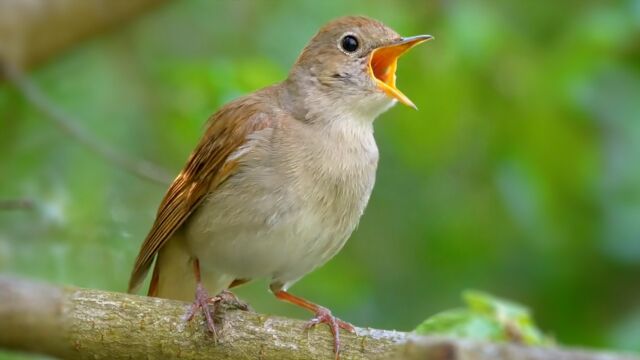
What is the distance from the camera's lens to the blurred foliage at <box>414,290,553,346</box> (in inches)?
184

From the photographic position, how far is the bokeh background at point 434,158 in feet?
22.4

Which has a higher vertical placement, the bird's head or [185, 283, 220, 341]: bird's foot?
the bird's head

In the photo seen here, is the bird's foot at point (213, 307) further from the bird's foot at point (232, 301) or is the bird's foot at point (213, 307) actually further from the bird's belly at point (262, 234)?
the bird's belly at point (262, 234)

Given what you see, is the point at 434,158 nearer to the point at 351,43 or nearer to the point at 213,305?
the point at 351,43

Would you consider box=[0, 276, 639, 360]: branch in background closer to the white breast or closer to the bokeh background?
the white breast

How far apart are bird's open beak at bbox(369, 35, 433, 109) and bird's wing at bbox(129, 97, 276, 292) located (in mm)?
599

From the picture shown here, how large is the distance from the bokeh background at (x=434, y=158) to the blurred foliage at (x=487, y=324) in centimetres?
183

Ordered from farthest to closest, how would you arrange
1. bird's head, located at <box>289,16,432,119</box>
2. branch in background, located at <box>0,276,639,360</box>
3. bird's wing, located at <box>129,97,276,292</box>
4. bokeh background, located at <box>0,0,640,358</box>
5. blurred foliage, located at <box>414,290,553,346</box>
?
1. bokeh background, located at <box>0,0,640,358</box>
2. bird's head, located at <box>289,16,432,119</box>
3. bird's wing, located at <box>129,97,276,292</box>
4. blurred foliage, located at <box>414,290,553,346</box>
5. branch in background, located at <box>0,276,639,360</box>

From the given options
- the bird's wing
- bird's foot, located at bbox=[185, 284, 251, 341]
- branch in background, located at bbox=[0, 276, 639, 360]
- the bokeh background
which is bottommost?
branch in background, located at bbox=[0, 276, 639, 360]

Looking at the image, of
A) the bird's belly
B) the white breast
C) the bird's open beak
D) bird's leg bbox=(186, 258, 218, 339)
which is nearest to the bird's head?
the bird's open beak

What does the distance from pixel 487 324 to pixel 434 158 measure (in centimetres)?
241

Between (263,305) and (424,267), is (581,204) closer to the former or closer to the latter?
(424,267)

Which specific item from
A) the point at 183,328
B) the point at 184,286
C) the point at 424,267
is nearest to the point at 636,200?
the point at 424,267

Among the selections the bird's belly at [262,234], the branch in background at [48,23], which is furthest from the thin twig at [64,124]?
the bird's belly at [262,234]
